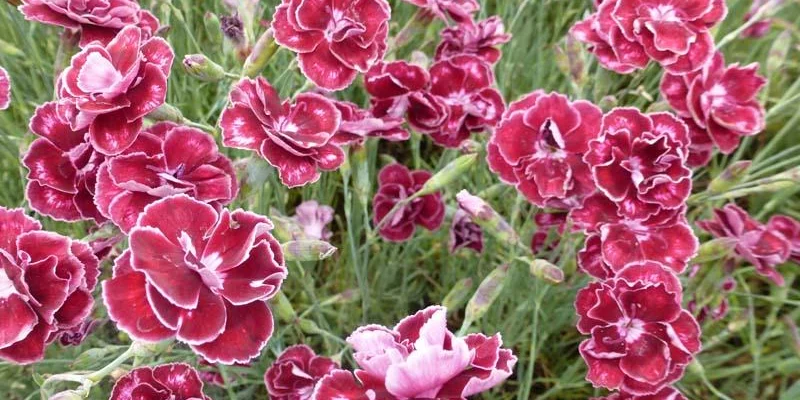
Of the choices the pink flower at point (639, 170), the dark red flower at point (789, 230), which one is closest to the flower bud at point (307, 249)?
the pink flower at point (639, 170)

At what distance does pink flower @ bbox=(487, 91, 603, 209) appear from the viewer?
132 cm

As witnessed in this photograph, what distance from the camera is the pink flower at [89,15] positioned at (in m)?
1.23

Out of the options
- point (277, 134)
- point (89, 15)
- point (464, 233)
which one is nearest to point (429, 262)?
point (464, 233)

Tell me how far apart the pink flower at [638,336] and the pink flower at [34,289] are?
0.79 m

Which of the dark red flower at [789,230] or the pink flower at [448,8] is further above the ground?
the pink flower at [448,8]

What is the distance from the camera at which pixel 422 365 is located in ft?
2.95

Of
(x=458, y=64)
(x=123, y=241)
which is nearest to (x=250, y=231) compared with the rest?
(x=123, y=241)

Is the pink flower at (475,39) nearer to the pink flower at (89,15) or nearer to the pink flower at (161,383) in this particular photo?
the pink flower at (89,15)

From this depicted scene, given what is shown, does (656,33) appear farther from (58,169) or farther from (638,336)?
(58,169)

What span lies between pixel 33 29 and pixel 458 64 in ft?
3.60

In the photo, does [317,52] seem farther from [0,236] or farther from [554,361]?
[554,361]

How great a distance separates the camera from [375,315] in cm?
191

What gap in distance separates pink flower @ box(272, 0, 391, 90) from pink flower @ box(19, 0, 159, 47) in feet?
0.85

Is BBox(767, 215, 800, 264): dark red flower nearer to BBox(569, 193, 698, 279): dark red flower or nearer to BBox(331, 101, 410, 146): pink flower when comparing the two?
BBox(569, 193, 698, 279): dark red flower
